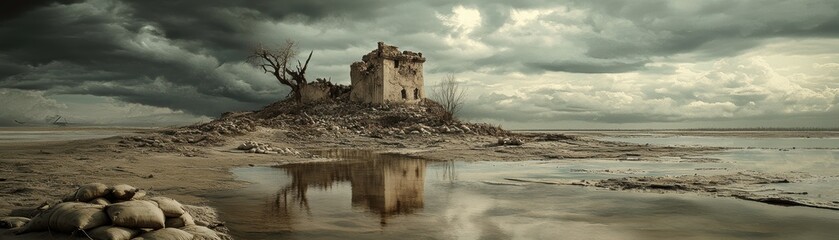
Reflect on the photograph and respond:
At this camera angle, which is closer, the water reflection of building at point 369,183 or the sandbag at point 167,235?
the sandbag at point 167,235

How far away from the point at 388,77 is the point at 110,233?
110ft

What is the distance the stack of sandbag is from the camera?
16.5ft

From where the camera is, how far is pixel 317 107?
128 feet

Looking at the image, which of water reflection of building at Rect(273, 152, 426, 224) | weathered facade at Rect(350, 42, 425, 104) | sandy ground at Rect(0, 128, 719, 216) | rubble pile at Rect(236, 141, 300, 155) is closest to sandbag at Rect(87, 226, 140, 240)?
water reflection of building at Rect(273, 152, 426, 224)

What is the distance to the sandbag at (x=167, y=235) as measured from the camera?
507cm

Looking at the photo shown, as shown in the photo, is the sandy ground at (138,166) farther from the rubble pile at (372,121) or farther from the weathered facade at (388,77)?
the weathered facade at (388,77)

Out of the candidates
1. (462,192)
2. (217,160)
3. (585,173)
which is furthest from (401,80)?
(462,192)

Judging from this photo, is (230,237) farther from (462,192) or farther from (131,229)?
(462,192)

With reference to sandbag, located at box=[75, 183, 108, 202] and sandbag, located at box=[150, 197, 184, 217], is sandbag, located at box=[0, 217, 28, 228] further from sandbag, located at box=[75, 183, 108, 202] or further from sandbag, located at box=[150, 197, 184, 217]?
sandbag, located at box=[150, 197, 184, 217]

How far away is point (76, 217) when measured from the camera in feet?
16.5

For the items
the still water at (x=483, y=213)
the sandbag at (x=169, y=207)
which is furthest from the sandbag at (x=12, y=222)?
the still water at (x=483, y=213)

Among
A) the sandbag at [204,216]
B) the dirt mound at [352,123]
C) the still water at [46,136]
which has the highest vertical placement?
the dirt mound at [352,123]

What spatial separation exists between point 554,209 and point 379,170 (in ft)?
21.7

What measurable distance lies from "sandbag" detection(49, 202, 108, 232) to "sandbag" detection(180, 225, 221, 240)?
801 millimetres
